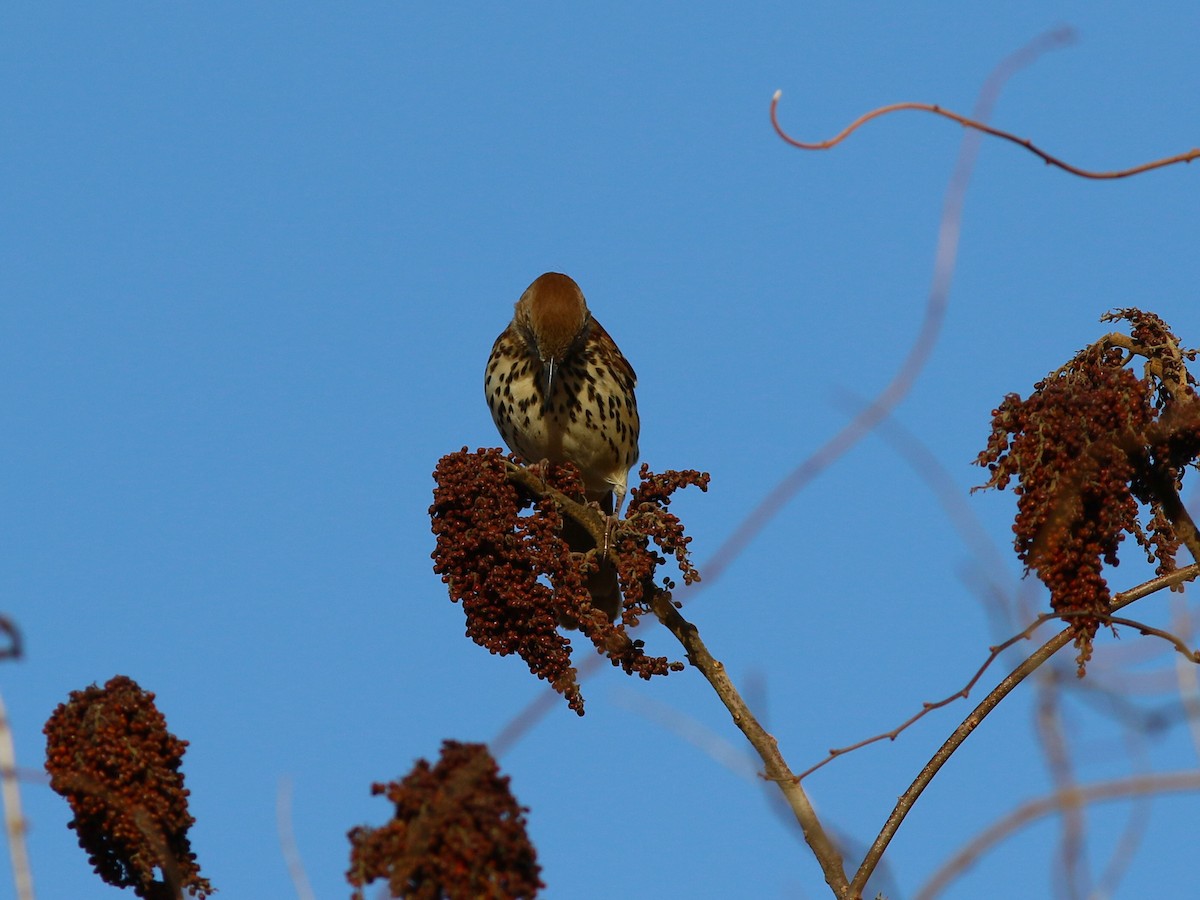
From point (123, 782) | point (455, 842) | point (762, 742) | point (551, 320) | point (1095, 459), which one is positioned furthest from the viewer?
point (551, 320)

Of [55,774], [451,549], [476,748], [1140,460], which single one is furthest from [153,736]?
[1140,460]

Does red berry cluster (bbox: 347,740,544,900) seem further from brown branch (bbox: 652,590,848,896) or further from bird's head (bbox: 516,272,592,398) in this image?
bird's head (bbox: 516,272,592,398)

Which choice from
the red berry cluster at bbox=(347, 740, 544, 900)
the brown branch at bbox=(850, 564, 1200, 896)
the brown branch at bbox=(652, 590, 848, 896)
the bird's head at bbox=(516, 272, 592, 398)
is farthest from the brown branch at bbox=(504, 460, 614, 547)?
the bird's head at bbox=(516, 272, 592, 398)

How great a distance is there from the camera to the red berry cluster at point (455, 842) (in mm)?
2617

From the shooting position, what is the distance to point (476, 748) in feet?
8.87

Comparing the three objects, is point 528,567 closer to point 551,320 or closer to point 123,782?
point 123,782

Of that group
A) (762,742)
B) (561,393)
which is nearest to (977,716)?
(762,742)

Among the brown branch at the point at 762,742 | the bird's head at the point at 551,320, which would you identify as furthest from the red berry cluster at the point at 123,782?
the bird's head at the point at 551,320

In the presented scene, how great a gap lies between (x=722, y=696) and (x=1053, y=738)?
2.09 m

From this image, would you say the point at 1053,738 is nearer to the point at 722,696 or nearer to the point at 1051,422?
the point at 1051,422

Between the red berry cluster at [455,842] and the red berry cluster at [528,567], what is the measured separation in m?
2.09

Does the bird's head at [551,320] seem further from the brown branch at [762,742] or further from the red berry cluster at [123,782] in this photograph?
the red berry cluster at [123,782]

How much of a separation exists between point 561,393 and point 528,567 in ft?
11.0

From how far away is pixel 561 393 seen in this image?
27.2 ft
